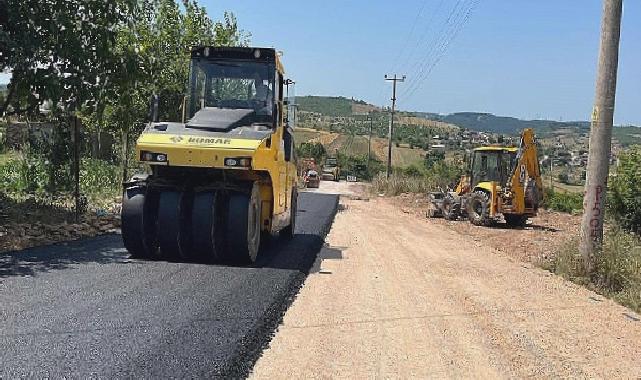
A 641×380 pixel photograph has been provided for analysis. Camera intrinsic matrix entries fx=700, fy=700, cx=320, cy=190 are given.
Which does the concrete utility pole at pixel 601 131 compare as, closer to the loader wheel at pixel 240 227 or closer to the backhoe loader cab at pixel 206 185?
the backhoe loader cab at pixel 206 185

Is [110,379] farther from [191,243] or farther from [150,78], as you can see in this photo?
[150,78]

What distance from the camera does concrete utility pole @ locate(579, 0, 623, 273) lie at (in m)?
10.4

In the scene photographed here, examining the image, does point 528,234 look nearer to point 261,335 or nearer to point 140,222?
point 140,222

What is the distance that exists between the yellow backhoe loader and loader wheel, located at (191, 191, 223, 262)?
12.7 m

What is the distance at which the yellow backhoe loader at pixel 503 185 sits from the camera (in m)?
20.2

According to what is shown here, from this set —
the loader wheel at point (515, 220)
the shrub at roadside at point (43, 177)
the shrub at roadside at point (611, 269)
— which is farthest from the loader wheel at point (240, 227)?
the loader wheel at point (515, 220)

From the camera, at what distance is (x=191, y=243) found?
372 inches

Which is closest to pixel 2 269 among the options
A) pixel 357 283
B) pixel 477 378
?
pixel 357 283

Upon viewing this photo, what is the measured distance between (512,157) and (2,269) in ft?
53.0

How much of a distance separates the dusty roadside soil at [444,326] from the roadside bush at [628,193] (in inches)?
410

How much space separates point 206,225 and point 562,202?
1215 inches

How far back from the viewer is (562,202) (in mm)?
36719

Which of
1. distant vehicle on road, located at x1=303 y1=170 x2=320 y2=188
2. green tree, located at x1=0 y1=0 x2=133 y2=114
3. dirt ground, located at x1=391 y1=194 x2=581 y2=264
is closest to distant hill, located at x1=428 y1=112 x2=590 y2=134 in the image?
distant vehicle on road, located at x1=303 y1=170 x2=320 y2=188

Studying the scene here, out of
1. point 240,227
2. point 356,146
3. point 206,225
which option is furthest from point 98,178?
point 356,146
